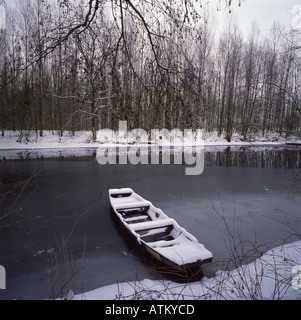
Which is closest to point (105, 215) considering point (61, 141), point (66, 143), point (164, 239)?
point (164, 239)

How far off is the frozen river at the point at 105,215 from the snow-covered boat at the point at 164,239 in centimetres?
44

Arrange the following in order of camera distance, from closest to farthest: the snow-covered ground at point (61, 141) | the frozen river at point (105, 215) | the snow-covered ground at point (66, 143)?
the frozen river at point (105, 215) < the snow-covered ground at point (66, 143) < the snow-covered ground at point (61, 141)

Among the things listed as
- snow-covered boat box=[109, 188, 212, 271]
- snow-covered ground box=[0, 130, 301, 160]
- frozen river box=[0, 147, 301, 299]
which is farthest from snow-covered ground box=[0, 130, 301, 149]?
snow-covered boat box=[109, 188, 212, 271]

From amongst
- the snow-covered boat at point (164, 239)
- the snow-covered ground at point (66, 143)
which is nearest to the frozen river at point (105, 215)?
the snow-covered boat at point (164, 239)

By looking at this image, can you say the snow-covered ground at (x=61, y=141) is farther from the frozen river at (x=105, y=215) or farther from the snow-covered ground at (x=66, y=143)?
the frozen river at (x=105, y=215)

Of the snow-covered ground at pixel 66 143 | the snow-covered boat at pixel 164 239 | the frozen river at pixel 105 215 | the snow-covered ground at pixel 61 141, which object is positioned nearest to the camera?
the snow-covered boat at pixel 164 239

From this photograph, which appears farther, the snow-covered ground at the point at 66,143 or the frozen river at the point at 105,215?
the snow-covered ground at the point at 66,143

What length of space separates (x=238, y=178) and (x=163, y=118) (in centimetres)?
1008

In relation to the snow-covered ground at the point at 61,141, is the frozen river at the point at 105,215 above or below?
below

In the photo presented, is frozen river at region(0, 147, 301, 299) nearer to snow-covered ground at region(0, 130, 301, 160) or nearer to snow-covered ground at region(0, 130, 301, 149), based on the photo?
snow-covered ground at region(0, 130, 301, 160)

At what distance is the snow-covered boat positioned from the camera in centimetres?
414

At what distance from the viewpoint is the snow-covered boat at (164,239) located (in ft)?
13.6

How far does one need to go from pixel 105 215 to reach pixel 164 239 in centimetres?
260
